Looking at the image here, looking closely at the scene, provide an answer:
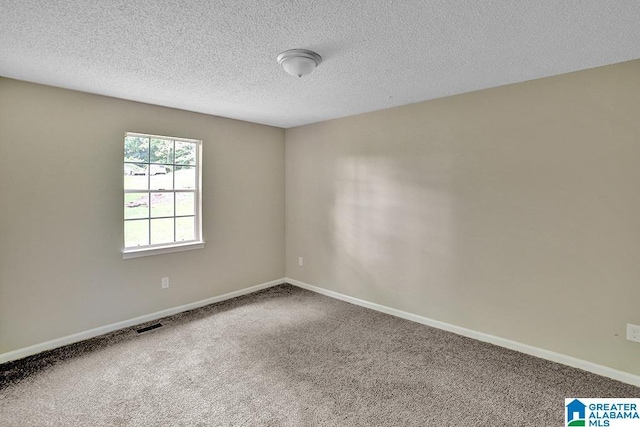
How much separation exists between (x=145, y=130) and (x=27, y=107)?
906 mm

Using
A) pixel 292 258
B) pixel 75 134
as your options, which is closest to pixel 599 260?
pixel 292 258

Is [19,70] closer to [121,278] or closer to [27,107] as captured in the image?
[27,107]

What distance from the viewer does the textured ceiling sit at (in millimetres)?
1556

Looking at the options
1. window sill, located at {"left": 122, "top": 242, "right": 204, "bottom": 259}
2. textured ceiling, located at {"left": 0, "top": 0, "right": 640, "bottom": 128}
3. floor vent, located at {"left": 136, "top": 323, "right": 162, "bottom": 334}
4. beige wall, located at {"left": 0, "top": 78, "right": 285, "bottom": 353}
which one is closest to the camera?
textured ceiling, located at {"left": 0, "top": 0, "right": 640, "bottom": 128}

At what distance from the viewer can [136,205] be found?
128 inches

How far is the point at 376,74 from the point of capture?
2422 mm

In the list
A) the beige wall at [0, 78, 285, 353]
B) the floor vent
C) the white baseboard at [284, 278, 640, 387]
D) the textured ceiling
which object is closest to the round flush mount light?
the textured ceiling

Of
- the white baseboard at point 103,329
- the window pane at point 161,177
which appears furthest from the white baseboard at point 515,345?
the window pane at point 161,177

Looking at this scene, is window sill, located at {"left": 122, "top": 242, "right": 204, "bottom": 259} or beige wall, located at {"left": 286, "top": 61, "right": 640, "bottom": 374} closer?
beige wall, located at {"left": 286, "top": 61, "right": 640, "bottom": 374}

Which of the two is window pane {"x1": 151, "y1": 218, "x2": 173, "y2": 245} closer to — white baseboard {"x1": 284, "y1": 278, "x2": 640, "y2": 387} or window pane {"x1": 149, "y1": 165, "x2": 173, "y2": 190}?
window pane {"x1": 149, "y1": 165, "x2": 173, "y2": 190}

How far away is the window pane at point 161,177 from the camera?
11.1 ft

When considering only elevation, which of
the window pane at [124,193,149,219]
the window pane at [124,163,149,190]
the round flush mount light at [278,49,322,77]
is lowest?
the window pane at [124,193,149,219]

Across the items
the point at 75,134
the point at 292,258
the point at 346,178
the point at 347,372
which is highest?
the point at 75,134

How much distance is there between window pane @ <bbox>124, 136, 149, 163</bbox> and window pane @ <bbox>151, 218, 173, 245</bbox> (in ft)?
2.24
